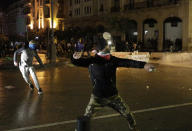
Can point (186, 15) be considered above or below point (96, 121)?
above

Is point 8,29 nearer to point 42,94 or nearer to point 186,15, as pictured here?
point 186,15

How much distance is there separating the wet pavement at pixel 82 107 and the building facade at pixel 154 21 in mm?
22520

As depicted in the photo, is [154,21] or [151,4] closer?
[151,4]

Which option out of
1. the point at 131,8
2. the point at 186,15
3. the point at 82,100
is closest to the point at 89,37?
the point at 131,8

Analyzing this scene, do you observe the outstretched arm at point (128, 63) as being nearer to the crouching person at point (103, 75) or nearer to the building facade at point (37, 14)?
the crouching person at point (103, 75)

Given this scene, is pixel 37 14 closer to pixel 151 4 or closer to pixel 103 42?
pixel 151 4

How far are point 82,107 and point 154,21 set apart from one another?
3223 cm

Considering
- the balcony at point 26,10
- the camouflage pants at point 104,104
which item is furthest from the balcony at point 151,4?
the balcony at point 26,10

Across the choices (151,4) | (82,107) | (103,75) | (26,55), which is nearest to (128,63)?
(103,75)

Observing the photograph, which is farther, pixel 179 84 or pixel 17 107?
pixel 179 84

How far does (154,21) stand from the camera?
38.4 m

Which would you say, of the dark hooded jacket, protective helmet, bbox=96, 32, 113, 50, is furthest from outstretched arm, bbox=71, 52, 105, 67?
protective helmet, bbox=96, 32, 113, 50

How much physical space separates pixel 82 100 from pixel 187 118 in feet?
10.5

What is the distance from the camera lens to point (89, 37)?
4081cm
